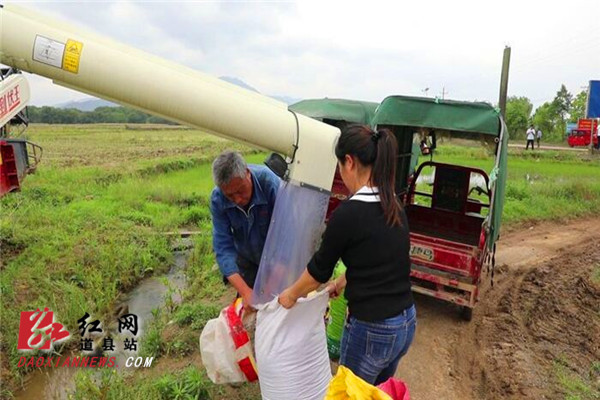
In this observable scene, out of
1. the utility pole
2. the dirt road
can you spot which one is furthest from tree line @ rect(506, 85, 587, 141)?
the dirt road

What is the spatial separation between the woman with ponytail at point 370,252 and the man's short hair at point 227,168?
2.51 feet

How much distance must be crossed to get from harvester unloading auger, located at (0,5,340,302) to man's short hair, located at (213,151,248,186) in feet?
1.78

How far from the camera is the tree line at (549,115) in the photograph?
38.3 metres

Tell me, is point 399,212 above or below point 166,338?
above

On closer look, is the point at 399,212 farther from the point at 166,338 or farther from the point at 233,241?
the point at 166,338

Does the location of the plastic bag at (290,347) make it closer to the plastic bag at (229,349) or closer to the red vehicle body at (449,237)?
the plastic bag at (229,349)

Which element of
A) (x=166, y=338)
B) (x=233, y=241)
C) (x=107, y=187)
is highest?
(x=233, y=241)

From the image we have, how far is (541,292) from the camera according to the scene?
565 centimetres

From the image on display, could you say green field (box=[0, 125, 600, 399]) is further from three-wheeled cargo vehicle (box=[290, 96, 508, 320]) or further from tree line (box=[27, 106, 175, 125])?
tree line (box=[27, 106, 175, 125])

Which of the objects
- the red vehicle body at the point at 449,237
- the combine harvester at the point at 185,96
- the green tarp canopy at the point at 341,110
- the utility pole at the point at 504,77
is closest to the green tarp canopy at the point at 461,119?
the red vehicle body at the point at 449,237

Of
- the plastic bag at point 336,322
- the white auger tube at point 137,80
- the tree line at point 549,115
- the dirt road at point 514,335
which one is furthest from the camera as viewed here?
the tree line at point 549,115

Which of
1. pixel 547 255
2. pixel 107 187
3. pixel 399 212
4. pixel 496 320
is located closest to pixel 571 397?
pixel 496 320

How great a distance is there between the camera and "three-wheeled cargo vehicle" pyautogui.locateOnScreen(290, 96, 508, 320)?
4.44 meters

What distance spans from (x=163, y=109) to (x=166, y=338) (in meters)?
3.38
